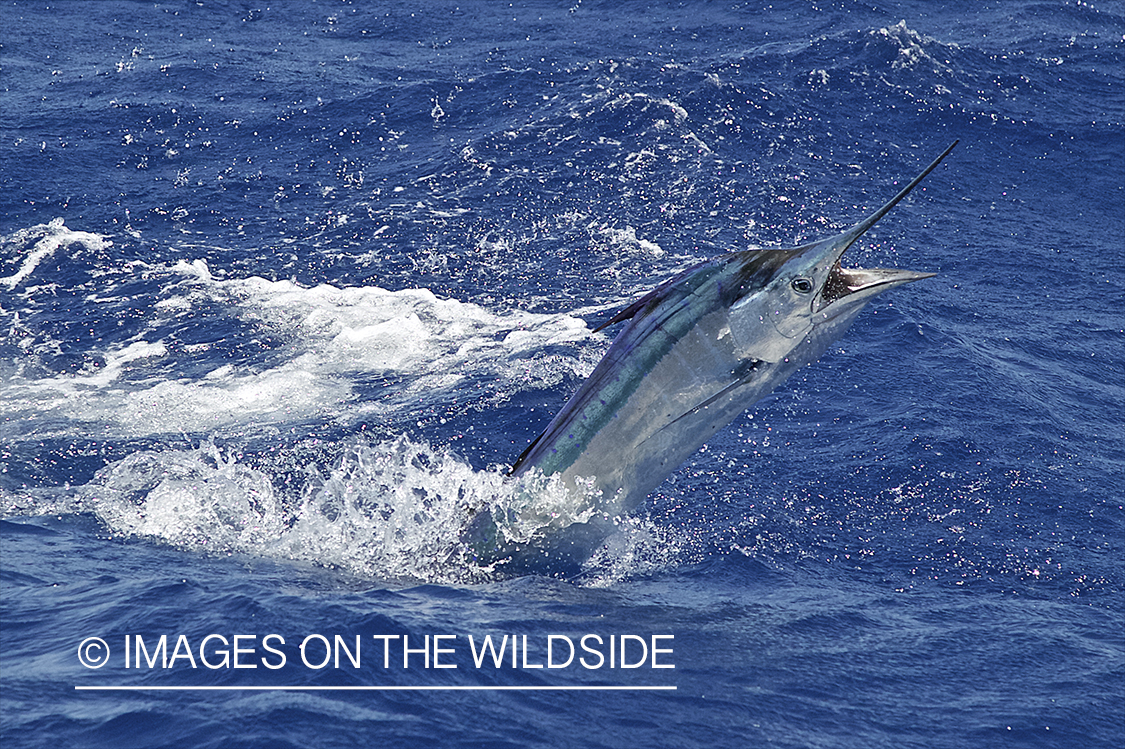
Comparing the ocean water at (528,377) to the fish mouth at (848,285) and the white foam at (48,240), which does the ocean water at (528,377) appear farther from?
the fish mouth at (848,285)

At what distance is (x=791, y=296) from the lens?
8828mm

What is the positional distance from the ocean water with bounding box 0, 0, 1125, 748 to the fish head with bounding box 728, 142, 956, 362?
2.35 meters

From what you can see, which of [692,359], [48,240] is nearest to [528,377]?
[692,359]

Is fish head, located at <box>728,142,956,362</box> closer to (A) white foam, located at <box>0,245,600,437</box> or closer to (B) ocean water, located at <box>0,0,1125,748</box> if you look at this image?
(B) ocean water, located at <box>0,0,1125,748</box>

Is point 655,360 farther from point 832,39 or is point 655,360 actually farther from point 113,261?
point 832,39

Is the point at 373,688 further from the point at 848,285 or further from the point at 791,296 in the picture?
the point at 848,285

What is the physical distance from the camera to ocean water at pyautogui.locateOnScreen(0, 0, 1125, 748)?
9383 millimetres

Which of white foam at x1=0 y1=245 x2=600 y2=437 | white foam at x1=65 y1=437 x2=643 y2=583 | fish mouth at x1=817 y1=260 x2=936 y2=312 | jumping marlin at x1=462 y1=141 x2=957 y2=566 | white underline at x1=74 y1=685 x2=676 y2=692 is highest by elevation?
fish mouth at x1=817 y1=260 x2=936 y2=312

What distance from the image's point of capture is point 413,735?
8453 mm

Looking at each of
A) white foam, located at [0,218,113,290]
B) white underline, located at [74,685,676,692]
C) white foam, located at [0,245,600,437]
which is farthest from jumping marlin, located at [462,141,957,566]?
white foam, located at [0,218,113,290]

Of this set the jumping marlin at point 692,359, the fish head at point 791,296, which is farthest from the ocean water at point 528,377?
the fish head at point 791,296

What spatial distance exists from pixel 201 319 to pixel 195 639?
9.39 meters

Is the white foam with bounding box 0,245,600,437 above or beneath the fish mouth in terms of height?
beneath

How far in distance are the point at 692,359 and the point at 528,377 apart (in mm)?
6864
